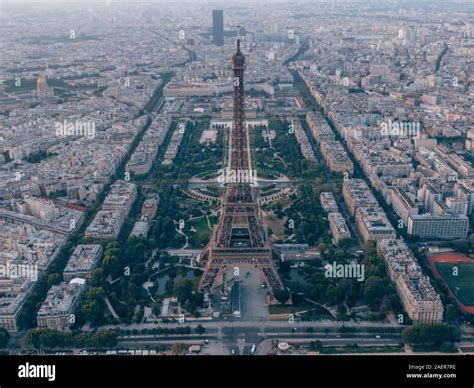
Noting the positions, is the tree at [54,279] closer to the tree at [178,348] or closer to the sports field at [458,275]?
the tree at [178,348]

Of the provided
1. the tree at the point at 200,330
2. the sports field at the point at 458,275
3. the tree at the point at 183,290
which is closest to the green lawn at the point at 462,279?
the sports field at the point at 458,275

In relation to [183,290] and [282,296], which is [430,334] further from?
[183,290]

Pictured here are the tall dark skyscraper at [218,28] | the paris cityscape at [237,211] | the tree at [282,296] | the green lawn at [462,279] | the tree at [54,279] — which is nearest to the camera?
the paris cityscape at [237,211]

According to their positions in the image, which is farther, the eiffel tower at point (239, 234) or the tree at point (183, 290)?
the eiffel tower at point (239, 234)

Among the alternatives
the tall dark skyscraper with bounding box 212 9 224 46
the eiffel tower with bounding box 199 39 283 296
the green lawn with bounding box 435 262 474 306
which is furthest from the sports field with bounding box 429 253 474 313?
the tall dark skyscraper with bounding box 212 9 224 46

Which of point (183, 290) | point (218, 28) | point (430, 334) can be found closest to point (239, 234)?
point (183, 290)

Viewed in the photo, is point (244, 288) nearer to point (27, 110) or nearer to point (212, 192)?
point (212, 192)
